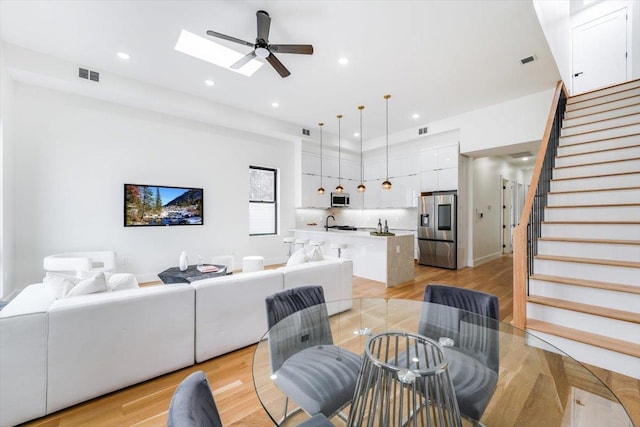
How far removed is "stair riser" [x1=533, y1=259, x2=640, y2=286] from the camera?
7.64 feet

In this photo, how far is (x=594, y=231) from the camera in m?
2.80

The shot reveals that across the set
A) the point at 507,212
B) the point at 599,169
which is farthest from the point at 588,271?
the point at 507,212

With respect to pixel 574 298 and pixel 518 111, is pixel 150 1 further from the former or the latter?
pixel 518 111

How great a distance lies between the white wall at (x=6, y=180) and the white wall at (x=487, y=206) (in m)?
8.28

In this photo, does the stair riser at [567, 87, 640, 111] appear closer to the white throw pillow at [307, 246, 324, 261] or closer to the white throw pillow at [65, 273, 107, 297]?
the white throw pillow at [307, 246, 324, 261]

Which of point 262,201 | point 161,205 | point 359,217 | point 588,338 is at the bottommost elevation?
point 588,338

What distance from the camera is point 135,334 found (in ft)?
6.33

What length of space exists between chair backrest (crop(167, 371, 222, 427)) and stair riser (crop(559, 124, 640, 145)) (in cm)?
540

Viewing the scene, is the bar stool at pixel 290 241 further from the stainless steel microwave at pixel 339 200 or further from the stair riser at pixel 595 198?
the stair riser at pixel 595 198

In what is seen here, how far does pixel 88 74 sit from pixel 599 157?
24.1 ft

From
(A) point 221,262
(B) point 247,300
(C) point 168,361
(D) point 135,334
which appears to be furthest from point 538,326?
(A) point 221,262

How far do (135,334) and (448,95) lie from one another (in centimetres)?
561

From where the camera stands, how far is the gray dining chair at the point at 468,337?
4.31ft

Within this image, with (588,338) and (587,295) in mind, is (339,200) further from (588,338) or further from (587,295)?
(588,338)
